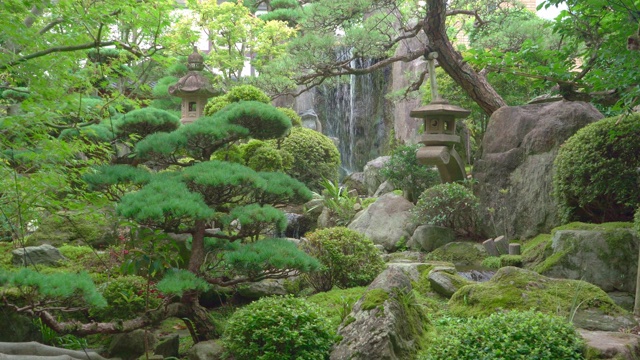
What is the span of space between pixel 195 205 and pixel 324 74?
7.92 metres

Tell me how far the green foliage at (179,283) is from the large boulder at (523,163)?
6.68 metres

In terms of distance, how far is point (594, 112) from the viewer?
32.7ft

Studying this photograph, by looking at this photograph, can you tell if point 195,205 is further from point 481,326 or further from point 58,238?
point 58,238

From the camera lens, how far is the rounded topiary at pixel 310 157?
593 inches

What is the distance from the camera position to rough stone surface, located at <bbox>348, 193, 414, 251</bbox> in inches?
452

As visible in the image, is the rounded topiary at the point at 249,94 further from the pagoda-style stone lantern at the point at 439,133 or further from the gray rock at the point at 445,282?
the gray rock at the point at 445,282

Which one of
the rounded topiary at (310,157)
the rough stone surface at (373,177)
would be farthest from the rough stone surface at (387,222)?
the rough stone surface at (373,177)

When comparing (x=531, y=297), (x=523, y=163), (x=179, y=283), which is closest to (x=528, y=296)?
(x=531, y=297)

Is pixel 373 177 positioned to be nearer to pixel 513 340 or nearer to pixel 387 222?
pixel 387 222

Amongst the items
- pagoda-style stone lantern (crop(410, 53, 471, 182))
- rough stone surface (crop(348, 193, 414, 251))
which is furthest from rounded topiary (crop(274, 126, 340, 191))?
pagoda-style stone lantern (crop(410, 53, 471, 182))

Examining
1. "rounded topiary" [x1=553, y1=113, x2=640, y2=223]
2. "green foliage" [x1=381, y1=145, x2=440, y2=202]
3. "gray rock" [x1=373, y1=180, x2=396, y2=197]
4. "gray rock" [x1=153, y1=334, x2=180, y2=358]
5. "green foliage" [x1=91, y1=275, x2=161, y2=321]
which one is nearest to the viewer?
"gray rock" [x1=153, y1=334, x2=180, y2=358]

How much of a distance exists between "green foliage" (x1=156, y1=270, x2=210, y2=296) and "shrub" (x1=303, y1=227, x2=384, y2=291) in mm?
2247

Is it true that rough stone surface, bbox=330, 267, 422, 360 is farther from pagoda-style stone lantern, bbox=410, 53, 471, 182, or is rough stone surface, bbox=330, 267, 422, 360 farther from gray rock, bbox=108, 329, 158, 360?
pagoda-style stone lantern, bbox=410, 53, 471, 182

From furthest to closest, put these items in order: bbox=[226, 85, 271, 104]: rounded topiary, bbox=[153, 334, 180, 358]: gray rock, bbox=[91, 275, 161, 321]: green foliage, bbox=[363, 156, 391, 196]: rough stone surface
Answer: bbox=[363, 156, 391, 196]: rough stone surface < bbox=[226, 85, 271, 104]: rounded topiary < bbox=[91, 275, 161, 321]: green foliage < bbox=[153, 334, 180, 358]: gray rock
